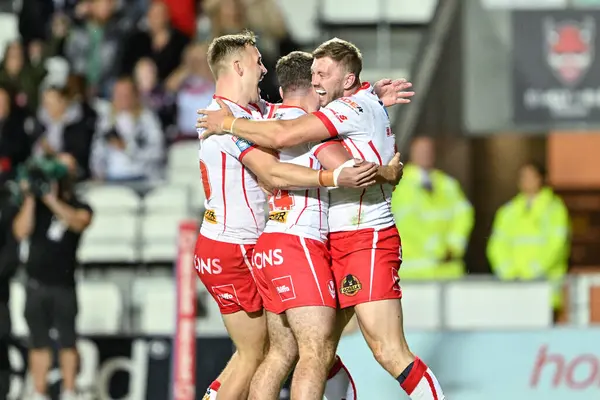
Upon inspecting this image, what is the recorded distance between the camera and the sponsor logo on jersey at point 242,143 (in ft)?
24.6

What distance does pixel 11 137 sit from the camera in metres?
14.0

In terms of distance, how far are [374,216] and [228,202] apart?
0.81m

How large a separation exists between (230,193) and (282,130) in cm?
58

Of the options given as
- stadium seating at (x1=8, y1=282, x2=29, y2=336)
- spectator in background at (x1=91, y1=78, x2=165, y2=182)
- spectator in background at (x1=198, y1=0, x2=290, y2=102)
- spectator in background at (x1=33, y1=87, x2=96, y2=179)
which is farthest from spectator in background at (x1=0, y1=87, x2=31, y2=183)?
spectator in background at (x1=198, y1=0, x2=290, y2=102)

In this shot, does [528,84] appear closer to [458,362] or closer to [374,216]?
[458,362]

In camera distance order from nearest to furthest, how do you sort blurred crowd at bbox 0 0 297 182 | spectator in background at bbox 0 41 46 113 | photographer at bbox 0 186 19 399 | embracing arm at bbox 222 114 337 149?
embracing arm at bbox 222 114 337 149 → photographer at bbox 0 186 19 399 → blurred crowd at bbox 0 0 297 182 → spectator in background at bbox 0 41 46 113

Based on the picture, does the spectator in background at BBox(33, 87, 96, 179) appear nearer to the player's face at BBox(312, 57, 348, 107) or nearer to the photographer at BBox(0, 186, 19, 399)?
the photographer at BBox(0, 186, 19, 399)

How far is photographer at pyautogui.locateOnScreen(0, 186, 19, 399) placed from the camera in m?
12.0

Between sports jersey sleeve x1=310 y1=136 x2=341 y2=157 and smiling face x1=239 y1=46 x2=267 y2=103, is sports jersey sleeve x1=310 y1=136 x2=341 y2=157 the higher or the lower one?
the lower one

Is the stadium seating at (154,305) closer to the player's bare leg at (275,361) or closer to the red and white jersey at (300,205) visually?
the player's bare leg at (275,361)

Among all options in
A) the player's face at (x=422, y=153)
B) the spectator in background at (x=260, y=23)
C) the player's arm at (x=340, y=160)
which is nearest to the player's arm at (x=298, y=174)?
the player's arm at (x=340, y=160)

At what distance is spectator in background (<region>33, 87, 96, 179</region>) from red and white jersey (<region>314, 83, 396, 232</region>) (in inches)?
262

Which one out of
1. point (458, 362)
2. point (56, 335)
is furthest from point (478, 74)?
point (56, 335)

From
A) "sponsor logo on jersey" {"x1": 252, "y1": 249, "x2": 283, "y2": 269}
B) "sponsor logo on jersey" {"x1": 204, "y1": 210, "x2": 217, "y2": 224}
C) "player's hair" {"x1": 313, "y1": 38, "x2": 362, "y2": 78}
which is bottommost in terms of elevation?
"sponsor logo on jersey" {"x1": 252, "y1": 249, "x2": 283, "y2": 269}
